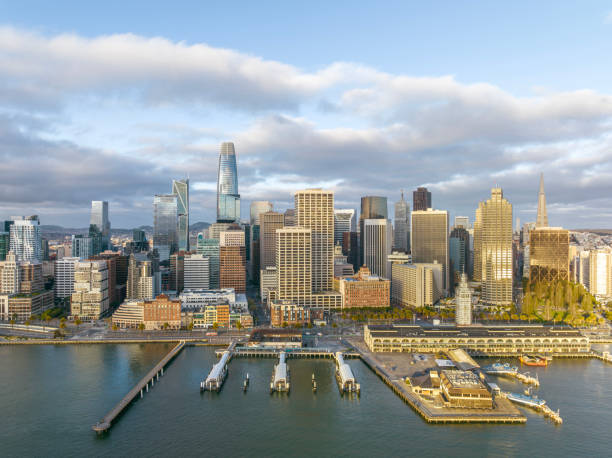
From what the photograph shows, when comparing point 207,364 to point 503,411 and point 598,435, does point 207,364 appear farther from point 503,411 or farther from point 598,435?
point 598,435

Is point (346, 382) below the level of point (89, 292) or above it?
below

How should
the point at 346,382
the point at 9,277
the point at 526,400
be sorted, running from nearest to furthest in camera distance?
1. the point at 526,400
2. the point at 346,382
3. the point at 9,277

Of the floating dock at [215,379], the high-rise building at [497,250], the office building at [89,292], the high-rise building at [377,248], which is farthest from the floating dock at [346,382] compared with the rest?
the high-rise building at [377,248]

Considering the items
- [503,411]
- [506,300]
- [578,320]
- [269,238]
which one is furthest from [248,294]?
[503,411]

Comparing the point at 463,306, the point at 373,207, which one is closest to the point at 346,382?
the point at 463,306

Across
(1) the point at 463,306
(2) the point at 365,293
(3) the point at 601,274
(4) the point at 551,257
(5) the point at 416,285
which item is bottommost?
(1) the point at 463,306

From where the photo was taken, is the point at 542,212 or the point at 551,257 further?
the point at 542,212

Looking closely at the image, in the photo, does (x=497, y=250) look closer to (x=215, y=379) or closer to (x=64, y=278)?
(x=215, y=379)

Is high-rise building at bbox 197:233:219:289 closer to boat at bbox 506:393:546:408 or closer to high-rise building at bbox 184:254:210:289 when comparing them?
high-rise building at bbox 184:254:210:289
